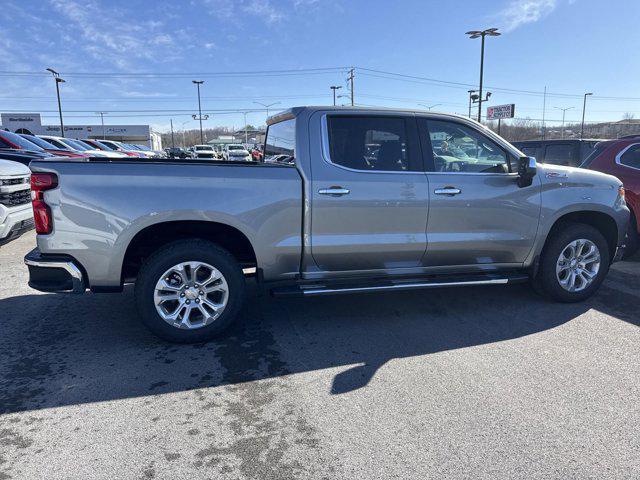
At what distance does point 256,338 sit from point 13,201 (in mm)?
4934

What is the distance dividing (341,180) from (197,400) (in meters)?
2.11

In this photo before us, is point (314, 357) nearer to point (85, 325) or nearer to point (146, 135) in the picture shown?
point (85, 325)

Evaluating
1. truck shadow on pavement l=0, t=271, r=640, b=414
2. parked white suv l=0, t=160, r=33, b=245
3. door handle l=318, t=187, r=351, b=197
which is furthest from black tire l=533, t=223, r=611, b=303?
parked white suv l=0, t=160, r=33, b=245

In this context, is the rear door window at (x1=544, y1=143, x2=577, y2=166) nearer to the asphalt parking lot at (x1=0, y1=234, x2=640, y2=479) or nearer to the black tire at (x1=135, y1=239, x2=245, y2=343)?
the asphalt parking lot at (x1=0, y1=234, x2=640, y2=479)

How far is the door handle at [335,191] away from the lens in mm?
3986

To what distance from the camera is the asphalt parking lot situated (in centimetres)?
250

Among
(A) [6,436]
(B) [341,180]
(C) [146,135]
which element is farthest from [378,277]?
(C) [146,135]

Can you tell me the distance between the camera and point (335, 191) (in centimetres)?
401

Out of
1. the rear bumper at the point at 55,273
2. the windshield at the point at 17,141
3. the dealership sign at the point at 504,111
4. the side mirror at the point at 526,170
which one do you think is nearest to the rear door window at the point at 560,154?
the side mirror at the point at 526,170

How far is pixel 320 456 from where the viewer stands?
8.34 feet

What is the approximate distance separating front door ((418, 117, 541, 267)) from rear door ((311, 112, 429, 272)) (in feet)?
0.49

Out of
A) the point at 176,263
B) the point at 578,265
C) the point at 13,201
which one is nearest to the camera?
the point at 176,263

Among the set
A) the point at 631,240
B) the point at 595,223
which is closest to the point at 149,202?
the point at 595,223

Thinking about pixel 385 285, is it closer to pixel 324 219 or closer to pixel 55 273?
pixel 324 219
